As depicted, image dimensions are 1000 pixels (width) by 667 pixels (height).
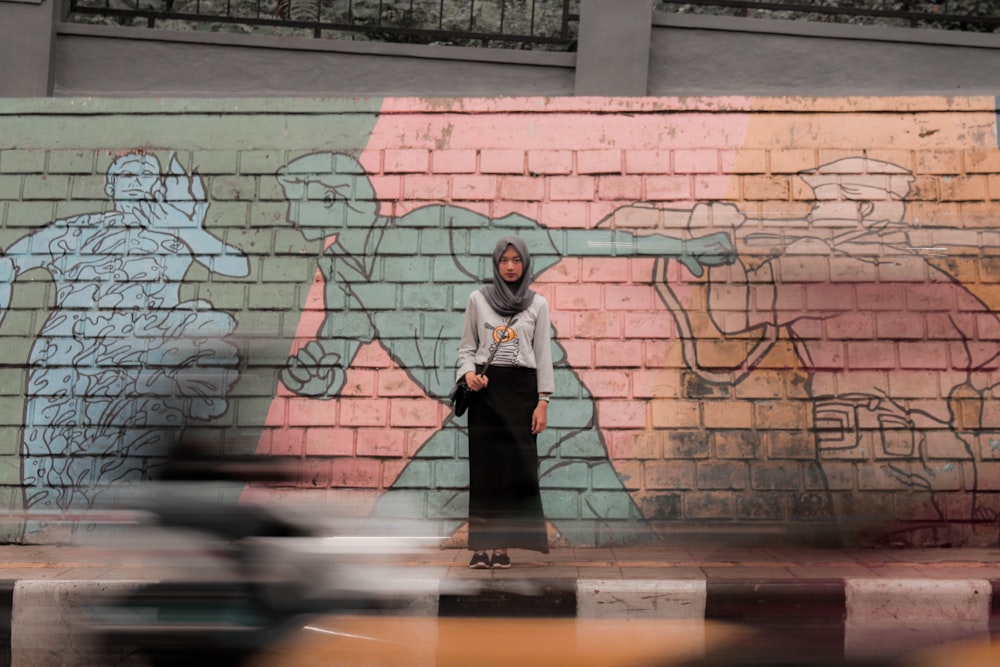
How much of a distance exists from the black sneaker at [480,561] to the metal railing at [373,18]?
3.80m

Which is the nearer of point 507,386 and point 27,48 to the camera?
point 507,386

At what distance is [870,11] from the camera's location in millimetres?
5828

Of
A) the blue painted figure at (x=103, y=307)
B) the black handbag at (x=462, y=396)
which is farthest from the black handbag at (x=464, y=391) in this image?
the blue painted figure at (x=103, y=307)

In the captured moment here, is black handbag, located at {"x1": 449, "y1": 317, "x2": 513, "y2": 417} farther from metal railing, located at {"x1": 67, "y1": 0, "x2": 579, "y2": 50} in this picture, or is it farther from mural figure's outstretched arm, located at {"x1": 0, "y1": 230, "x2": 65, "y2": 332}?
mural figure's outstretched arm, located at {"x1": 0, "y1": 230, "x2": 65, "y2": 332}

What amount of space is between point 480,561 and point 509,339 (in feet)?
3.93

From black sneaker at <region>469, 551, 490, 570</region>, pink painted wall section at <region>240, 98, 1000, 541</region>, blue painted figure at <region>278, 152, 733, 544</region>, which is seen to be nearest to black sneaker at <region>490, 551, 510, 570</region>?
black sneaker at <region>469, 551, 490, 570</region>

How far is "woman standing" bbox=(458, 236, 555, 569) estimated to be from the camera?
4156mm

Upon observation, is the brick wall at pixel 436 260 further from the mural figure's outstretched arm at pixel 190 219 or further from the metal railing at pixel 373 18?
the metal railing at pixel 373 18

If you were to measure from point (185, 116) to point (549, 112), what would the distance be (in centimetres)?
236

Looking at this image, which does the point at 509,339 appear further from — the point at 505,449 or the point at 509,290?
the point at 505,449

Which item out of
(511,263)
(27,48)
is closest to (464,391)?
(511,263)

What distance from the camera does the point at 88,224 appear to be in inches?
213

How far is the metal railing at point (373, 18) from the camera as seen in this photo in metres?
5.93

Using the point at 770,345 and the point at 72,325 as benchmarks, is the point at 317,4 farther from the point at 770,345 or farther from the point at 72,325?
the point at 770,345
